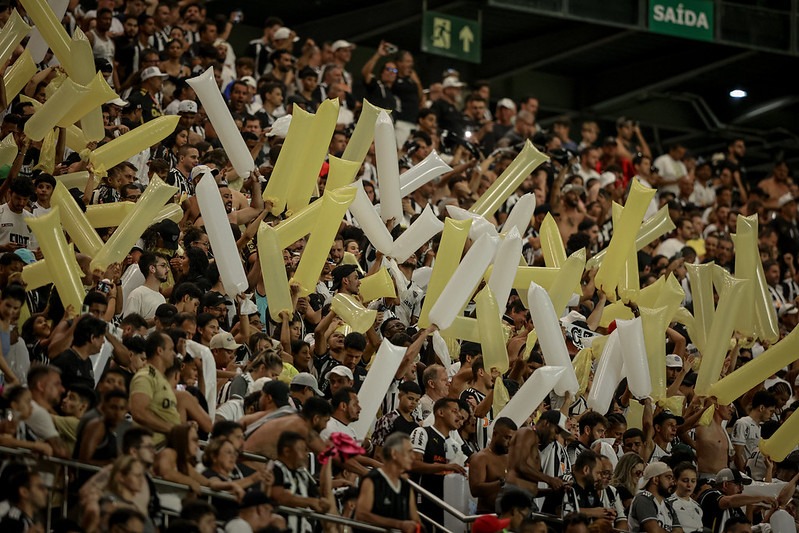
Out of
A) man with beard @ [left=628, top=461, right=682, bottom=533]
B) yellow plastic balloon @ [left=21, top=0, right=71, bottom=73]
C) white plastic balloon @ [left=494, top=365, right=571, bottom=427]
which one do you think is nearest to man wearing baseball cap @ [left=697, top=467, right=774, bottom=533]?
man with beard @ [left=628, top=461, right=682, bottom=533]

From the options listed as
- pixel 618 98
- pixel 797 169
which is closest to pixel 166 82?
pixel 618 98

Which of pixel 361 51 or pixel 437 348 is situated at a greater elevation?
pixel 361 51

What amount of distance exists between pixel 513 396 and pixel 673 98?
14.6m

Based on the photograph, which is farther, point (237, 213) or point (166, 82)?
point (166, 82)

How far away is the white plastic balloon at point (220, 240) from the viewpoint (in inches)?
379

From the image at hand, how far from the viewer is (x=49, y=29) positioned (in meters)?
10.8

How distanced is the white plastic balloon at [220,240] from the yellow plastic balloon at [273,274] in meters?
0.18

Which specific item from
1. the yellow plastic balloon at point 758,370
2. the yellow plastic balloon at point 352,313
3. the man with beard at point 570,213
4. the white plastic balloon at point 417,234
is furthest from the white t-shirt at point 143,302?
the man with beard at point 570,213

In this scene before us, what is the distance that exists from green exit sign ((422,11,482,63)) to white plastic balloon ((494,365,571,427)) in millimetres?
10118

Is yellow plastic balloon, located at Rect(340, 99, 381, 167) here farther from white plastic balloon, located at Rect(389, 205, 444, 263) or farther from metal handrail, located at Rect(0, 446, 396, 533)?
metal handrail, located at Rect(0, 446, 396, 533)

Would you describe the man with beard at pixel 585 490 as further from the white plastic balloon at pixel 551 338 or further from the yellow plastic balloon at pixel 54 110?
the yellow plastic balloon at pixel 54 110

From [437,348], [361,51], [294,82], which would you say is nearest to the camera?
[437,348]

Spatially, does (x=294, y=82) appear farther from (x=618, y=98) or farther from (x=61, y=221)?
(x=618, y=98)

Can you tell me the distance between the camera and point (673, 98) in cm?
2316
